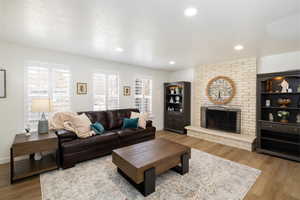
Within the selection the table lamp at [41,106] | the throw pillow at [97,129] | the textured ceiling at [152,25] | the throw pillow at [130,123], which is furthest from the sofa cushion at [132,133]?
the textured ceiling at [152,25]

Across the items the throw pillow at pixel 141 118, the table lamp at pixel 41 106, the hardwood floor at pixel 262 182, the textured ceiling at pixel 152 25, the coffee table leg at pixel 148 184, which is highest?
the textured ceiling at pixel 152 25

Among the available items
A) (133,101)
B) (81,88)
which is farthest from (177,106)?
(81,88)

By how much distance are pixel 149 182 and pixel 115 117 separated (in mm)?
2452

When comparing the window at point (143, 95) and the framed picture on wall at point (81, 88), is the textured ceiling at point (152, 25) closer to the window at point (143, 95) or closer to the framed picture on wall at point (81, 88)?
the framed picture on wall at point (81, 88)

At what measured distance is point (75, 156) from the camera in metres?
2.71

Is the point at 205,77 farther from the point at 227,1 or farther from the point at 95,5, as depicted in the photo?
the point at 95,5

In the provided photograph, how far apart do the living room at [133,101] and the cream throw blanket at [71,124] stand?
23 millimetres

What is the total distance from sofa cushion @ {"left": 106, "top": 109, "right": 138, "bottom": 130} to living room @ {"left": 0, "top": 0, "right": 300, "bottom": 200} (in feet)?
0.10

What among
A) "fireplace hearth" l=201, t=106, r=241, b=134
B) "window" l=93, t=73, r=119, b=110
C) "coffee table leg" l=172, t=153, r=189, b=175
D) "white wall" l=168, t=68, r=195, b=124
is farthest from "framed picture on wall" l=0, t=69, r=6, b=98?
"fireplace hearth" l=201, t=106, r=241, b=134

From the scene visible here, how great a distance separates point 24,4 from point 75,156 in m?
2.55

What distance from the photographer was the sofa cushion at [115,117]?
394cm

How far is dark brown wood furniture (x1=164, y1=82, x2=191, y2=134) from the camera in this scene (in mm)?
5145

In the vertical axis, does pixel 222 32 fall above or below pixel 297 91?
above

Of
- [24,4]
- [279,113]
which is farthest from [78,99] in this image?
[279,113]
